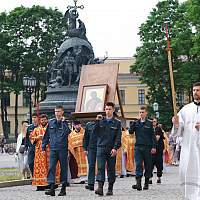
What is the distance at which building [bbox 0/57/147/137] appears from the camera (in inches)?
3701

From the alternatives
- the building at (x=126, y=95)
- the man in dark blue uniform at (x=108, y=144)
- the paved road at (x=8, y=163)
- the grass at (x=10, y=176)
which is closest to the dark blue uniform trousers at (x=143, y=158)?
the man in dark blue uniform at (x=108, y=144)

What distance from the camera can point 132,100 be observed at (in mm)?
95750

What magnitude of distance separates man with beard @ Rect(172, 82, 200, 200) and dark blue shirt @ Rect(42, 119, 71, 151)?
5.13 meters

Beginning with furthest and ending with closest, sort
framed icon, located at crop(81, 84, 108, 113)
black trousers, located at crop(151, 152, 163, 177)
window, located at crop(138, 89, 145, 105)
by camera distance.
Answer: window, located at crop(138, 89, 145, 105)
framed icon, located at crop(81, 84, 108, 113)
black trousers, located at crop(151, 152, 163, 177)

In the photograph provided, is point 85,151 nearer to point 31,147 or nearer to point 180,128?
point 31,147

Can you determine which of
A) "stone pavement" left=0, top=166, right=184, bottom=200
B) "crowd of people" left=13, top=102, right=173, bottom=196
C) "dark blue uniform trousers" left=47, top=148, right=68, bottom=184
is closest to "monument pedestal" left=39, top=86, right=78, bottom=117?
"crowd of people" left=13, top=102, right=173, bottom=196

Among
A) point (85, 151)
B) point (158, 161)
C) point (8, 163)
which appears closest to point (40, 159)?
point (85, 151)

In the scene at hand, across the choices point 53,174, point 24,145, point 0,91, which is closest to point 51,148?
point 53,174

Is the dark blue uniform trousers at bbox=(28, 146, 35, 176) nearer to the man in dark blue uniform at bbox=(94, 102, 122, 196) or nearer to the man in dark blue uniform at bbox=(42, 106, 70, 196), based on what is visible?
the man in dark blue uniform at bbox=(42, 106, 70, 196)

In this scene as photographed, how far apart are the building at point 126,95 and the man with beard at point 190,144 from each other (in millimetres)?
84132

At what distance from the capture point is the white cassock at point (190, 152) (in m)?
8.84

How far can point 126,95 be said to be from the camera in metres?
95.2

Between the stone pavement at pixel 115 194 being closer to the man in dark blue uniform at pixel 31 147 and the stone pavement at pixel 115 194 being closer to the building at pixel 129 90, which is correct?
the man in dark blue uniform at pixel 31 147

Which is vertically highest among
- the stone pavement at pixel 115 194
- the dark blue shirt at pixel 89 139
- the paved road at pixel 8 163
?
the dark blue shirt at pixel 89 139
